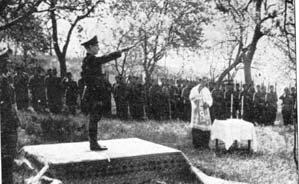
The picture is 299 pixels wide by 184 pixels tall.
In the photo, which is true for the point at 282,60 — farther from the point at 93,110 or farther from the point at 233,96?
the point at 93,110

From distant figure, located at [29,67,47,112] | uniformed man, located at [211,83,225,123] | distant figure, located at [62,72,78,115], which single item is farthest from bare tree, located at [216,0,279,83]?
distant figure, located at [29,67,47,112]

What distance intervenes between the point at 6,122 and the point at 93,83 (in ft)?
3.02

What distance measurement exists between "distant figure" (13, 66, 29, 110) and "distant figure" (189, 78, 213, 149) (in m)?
2.21

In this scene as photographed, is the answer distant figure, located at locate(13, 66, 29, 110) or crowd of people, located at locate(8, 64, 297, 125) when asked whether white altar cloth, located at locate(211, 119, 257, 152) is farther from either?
distant figure, located at locate(13, 66, 29, 110)

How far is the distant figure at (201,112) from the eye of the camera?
5.49 meters

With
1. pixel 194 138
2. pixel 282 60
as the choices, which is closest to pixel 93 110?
pixel 194 138

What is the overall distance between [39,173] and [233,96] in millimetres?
3043

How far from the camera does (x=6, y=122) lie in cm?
378

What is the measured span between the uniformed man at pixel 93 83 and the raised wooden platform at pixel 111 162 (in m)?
Answer: 0.20

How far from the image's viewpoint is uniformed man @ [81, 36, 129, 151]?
415cm

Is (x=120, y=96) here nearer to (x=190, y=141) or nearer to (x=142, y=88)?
(x=142, y=88)

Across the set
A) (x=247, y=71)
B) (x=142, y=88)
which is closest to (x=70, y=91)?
(x=142, y=88)

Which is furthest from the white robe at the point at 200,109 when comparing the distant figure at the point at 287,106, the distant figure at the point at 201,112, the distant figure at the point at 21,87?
the distant figure at the point at 21,87

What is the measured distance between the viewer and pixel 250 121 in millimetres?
6141
